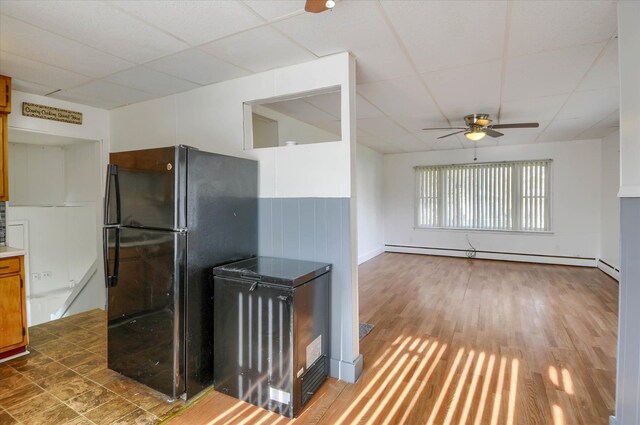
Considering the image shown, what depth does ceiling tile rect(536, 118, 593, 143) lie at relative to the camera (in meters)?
4.75

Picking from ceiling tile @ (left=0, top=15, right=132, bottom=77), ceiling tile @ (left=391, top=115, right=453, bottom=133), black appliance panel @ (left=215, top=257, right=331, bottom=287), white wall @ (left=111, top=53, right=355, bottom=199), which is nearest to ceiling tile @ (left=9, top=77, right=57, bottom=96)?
ceiling tile @ (left=0, top=15, right=132, bottom=77)

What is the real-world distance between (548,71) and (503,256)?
5.11m

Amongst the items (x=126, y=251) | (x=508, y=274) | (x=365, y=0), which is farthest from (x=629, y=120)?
(x=508, y=274)

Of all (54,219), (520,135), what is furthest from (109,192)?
(520,135)

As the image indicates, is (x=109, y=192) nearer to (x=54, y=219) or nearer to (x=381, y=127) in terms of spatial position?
(x=54, y=219)

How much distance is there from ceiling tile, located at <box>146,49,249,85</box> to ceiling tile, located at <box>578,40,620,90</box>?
9.50 ft

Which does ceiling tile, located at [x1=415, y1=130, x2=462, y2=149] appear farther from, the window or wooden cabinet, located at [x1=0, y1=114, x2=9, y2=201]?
wooden cabinet, located at [x1=0, y1=114, x2=9, y2=201]

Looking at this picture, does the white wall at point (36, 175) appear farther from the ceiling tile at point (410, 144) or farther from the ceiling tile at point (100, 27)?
the ceiling tile at point (410, 144)

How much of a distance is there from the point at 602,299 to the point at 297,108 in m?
4.82

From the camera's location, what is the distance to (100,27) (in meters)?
2.05

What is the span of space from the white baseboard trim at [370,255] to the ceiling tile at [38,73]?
5.39 m

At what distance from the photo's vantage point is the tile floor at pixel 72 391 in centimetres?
198

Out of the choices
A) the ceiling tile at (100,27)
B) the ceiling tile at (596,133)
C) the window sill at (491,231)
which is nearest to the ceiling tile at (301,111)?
the ceiling tile at (100,27)

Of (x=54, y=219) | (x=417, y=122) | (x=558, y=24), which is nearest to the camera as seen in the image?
Result: (x=558, y=24)
